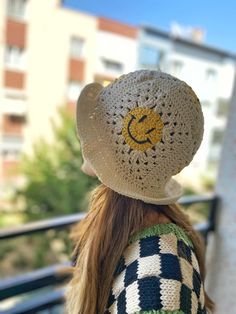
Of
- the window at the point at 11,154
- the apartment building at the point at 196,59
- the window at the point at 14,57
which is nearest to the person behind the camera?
the window at the point at 14,57

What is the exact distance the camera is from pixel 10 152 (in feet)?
27.0

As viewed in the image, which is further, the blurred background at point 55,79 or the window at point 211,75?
the window at point 211,75

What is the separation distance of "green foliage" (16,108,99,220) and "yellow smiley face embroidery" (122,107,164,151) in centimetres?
651

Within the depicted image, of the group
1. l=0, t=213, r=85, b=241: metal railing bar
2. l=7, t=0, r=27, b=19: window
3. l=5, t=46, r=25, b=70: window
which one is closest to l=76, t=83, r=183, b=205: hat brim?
l=0, t=213, r=85, b=241: metal railing bar

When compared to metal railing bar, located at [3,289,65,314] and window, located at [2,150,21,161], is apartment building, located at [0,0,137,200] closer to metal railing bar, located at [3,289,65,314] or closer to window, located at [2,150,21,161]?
window, located at [2,150,21,161]

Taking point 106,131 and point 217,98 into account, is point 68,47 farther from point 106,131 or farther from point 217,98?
point 106,131

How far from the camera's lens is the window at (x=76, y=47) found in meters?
7.96

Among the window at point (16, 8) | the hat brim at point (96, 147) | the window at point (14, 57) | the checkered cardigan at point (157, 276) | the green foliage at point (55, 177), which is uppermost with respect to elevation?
the window at point (16, 8)

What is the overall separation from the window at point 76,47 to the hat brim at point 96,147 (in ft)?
25.3

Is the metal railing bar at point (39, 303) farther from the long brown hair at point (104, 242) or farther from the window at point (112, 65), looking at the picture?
the window at point (112, 65)

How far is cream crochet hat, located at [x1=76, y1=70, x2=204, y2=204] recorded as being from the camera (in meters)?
0.52

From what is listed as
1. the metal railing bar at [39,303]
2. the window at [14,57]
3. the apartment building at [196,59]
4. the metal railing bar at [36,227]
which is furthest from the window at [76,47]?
the metal railing bar at [39,303]

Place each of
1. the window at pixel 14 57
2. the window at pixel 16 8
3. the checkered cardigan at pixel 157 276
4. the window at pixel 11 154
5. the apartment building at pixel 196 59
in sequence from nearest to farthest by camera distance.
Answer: the checkered cardigan at pixel 157 276 → the window at pixel 16 8 → the window at pixel 14 57 → the apartment building at pixel 196 59 → the window at pixel 11 154

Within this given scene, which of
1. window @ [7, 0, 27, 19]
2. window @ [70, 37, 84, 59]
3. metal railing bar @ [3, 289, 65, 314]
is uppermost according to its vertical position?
window @ [7, 0, 27, 19]
